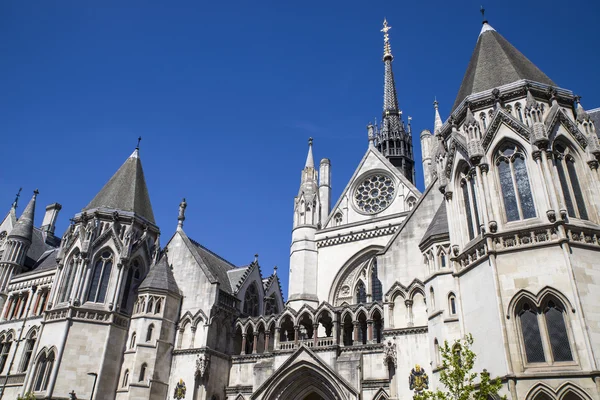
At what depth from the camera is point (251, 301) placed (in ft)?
111

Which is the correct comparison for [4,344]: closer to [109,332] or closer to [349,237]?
[109,332]

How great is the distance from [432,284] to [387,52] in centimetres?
4256

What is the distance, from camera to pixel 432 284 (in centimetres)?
2152

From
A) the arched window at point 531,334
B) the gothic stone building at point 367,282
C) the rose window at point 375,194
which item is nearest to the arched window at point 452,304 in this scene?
the gothic stone building at point 367,282

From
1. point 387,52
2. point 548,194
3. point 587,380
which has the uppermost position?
point 387,52

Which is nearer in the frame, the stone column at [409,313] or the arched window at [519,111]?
the arched window at [519,111]

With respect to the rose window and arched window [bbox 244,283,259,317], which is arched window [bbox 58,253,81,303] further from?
the rose window

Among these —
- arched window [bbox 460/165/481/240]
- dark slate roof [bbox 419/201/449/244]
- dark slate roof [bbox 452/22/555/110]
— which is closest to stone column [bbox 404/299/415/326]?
dark slate roof [bbox 419/201/449/244]

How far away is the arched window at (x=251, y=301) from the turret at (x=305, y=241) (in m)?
3.05

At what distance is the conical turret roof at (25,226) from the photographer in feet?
117

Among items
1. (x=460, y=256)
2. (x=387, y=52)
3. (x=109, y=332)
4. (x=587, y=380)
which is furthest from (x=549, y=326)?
(x=387, y=52)

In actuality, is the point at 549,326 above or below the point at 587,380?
above

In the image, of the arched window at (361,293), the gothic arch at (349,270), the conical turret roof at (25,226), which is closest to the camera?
the arched window at (361,293)

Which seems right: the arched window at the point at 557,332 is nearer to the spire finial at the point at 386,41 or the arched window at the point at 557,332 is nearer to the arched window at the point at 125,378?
the arched window at the point at 125,378
